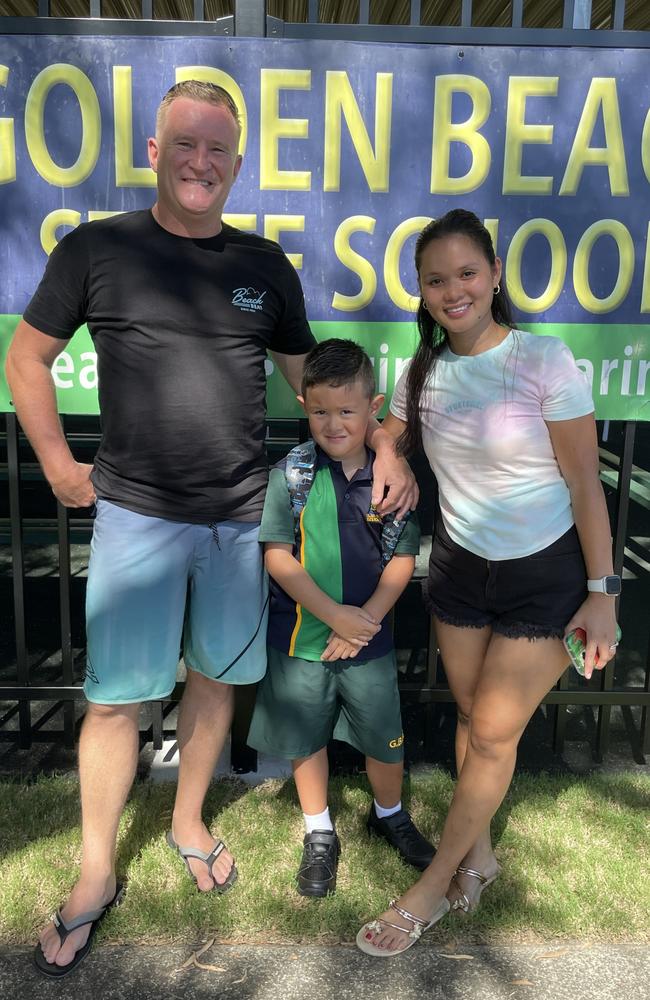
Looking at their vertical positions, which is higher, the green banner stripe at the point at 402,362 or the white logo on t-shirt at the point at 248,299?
the white logo on t-shirt at the point at 248,299

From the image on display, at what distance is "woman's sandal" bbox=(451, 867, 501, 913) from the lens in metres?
2.20

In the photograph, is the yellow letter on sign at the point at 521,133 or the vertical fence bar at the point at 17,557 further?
the vertical fence bar at the point at 17,557

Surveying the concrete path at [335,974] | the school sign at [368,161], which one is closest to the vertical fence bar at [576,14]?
the school sign at [368,161]

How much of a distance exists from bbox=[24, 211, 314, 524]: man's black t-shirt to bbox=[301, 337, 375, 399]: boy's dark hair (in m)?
0.14

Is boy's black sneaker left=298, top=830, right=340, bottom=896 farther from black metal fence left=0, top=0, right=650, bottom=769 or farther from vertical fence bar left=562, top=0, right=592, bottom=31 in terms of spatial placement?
vertical fence bar left=562, top=0, right=592, bottom=31

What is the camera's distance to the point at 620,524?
2791 mm

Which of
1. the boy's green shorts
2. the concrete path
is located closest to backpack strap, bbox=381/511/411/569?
the boy's green shorts

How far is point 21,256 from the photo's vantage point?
256cm

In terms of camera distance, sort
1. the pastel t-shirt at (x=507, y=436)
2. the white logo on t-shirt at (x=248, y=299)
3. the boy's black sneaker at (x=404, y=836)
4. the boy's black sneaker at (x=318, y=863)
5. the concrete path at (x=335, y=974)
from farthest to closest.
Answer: the boy's black sneaker at (x=404, y=836) < the boy's black sneaker at (x=318, y=863) < the white logo on t-shirt at (x=248, y=299) < the concrete path at (x=335, y=974) < the pastel t-shirt at (x=507, y=436)

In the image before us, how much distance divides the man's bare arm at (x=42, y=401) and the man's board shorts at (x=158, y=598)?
0.11 m

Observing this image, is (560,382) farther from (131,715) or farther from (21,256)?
(21,256)

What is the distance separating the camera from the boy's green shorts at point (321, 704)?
2.28 meters

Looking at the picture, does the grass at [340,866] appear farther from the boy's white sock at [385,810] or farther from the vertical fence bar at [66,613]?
the vertical fence bar at [66,613]

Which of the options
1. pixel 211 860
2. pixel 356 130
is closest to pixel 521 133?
pixel 356 130
